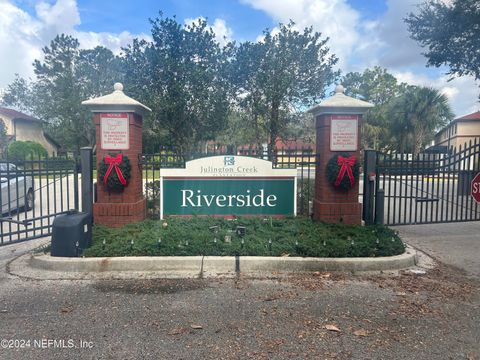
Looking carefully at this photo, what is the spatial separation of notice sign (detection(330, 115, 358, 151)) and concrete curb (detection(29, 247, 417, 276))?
2341 mm

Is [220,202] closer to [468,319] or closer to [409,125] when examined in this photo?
[468,319]

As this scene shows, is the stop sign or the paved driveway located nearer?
the paved driveway

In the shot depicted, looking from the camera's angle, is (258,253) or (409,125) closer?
(258,253)

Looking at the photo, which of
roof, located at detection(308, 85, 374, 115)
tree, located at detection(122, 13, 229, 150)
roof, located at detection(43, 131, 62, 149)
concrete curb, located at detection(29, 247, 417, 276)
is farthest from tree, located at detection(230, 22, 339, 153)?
roof, located at detection(43, 131, 62, 149)

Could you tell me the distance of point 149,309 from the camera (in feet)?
12.8

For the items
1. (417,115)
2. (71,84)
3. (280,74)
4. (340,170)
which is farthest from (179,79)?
(71,84)

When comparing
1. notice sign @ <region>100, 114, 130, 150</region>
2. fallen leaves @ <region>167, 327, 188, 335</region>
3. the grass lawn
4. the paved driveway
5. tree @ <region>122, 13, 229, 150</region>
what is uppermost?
tree @ <region>122, 13, 229, 150</region>

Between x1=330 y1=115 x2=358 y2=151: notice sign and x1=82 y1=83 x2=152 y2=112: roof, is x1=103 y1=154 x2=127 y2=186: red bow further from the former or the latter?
x1=330 y1=115 x2=358 y2=151: notice sign

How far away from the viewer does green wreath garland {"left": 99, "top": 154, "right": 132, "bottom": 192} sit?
20.8ft

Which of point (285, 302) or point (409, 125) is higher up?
point (409, 125)

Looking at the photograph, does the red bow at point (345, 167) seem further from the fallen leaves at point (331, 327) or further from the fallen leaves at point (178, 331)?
the fallen leaves at point (178, 331)

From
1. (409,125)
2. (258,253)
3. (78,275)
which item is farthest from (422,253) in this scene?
(409,125)

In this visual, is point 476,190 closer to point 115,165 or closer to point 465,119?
point 115,165

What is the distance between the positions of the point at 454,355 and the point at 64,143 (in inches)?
1676
